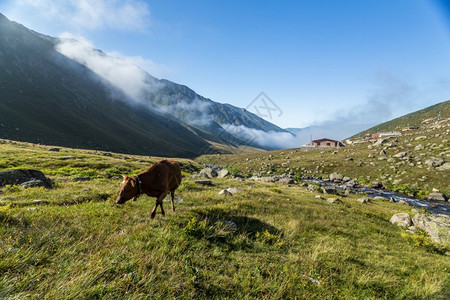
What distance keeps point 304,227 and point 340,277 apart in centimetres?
440

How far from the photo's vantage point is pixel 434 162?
34781mm

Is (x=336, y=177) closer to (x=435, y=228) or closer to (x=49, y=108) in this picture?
(x=435, y=228)

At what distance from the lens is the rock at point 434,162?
3412 centimetres

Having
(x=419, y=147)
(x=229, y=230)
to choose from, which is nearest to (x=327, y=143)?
(x=419, y=147)

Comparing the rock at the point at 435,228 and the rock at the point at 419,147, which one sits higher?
the rock at the point at 419,147

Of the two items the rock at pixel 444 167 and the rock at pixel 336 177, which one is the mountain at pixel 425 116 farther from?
the rock at pixel 336 177

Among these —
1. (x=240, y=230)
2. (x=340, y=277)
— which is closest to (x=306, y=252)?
(x=340, y=277)

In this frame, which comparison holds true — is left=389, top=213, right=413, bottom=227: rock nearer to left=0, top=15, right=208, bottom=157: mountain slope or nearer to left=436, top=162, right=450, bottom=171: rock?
left=436, top=162, right=450, bottom=171: rock

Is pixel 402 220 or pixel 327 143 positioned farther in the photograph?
pixel 327 143

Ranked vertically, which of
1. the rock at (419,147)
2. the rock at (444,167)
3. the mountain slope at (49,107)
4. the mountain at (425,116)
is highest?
the mountain at (425,116)

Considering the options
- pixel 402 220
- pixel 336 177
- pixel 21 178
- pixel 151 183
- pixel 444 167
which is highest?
pixel 444 167

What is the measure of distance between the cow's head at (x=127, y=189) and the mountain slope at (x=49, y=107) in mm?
110244

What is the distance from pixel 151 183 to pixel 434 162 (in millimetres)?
48042

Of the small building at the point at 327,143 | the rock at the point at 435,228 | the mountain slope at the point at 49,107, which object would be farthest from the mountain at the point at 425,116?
the mountain slope at the point at 49,107
